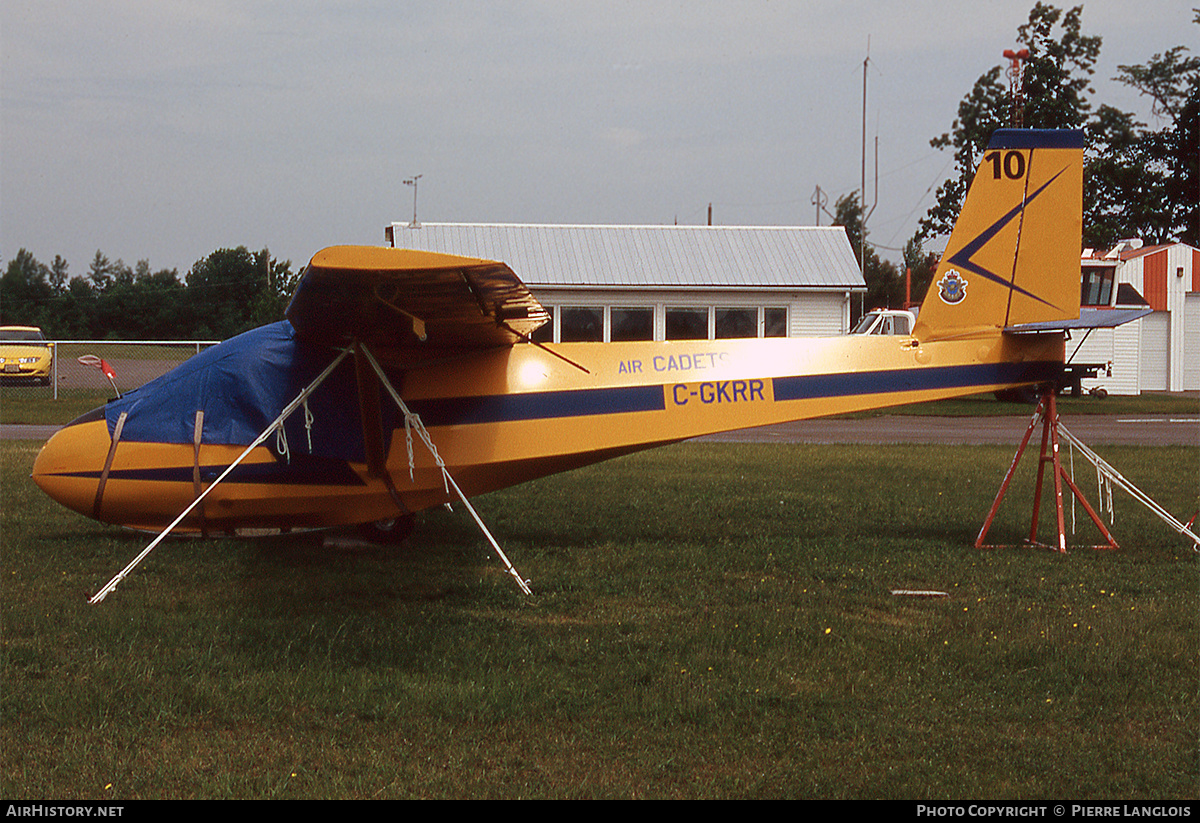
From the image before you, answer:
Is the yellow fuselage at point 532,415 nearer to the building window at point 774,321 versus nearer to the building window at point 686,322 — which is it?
the building window at point 686,322

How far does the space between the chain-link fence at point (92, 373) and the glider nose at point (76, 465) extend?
14.5 meters

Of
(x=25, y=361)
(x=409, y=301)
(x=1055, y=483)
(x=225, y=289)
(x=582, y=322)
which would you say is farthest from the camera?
(x=225, y=289)

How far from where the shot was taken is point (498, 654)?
5.46 meters

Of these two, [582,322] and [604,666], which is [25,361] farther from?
[604,666]

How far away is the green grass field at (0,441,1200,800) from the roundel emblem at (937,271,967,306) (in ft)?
6.89

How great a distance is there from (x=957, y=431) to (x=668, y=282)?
983 centimetres

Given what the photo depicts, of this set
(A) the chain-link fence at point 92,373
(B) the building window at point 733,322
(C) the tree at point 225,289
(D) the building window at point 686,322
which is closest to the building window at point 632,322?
(D) the building window at point 686,322

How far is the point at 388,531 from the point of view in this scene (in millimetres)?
8570

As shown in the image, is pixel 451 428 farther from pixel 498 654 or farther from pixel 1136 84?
pixel 1136 84

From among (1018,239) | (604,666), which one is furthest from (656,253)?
(604,666)

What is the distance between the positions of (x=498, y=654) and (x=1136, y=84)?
187 feet

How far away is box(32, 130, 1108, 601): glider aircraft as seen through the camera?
755 centimetres

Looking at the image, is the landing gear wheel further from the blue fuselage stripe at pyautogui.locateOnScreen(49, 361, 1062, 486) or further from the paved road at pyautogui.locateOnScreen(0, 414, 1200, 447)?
the paved road at pyautogui.locateOnScreen(0, 414, 1200, 447)

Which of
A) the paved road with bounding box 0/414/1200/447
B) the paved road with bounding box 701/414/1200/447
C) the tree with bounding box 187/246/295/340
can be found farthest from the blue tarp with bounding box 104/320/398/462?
the tree with bounding box 187/246/295/340
